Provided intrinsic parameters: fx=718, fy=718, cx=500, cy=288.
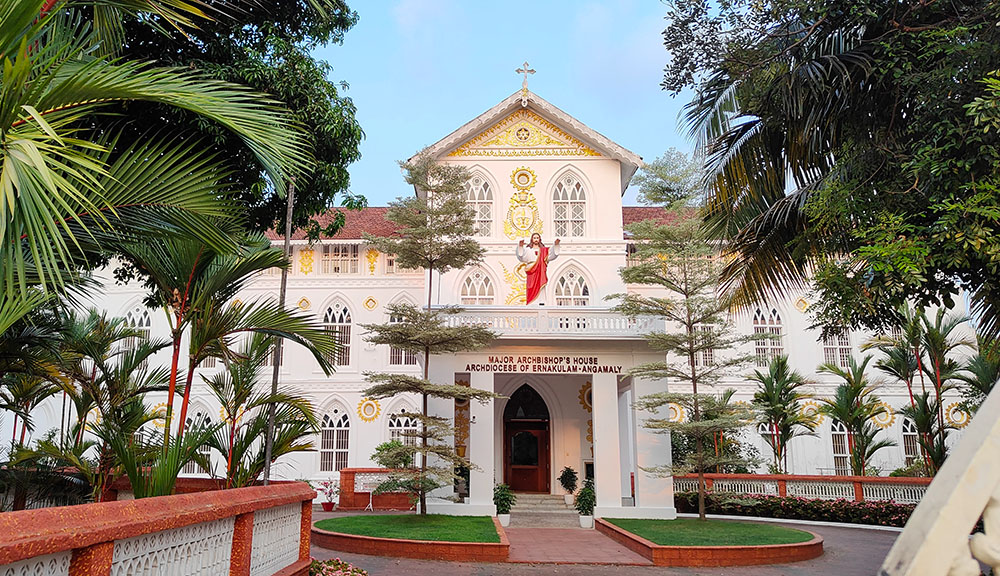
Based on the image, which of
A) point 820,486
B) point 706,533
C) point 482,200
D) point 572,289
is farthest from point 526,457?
point 706,533

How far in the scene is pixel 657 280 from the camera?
16250 mm

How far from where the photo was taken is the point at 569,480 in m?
20.8

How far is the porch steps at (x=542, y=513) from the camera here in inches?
674

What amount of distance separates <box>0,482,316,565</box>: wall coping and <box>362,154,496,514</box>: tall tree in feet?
31.9

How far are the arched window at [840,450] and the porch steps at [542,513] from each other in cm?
956

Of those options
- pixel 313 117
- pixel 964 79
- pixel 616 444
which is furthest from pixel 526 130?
A: pixel 964 79

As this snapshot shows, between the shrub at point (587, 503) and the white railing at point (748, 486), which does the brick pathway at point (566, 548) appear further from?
the white railing at point (748, 486)

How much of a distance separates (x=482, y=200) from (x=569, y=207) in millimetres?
2769

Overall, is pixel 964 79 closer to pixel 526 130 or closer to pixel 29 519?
pixel 29 519

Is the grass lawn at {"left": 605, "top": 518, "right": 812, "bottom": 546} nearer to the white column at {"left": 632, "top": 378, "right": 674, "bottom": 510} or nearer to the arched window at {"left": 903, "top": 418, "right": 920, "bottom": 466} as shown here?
the white column at {"left": 632, "top": 378, "right": 674, "bottom": 510}

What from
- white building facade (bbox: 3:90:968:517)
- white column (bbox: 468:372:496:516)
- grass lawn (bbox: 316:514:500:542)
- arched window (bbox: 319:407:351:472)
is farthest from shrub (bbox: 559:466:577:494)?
arched window (bbox: 319:407:351:472)

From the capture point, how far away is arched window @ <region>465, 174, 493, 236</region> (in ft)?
73.7

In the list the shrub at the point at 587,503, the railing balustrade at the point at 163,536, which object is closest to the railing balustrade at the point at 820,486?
the shrub at the point at 587,503

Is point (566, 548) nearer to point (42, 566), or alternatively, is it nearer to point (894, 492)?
point (894, 492)
